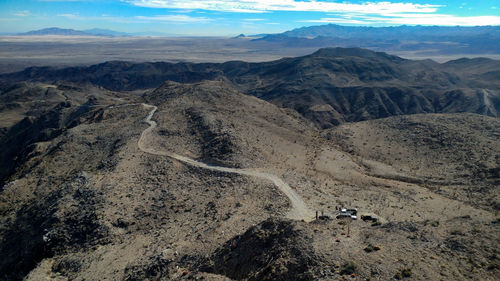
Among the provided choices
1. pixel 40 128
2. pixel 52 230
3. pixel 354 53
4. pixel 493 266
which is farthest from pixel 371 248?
pixel 354 53

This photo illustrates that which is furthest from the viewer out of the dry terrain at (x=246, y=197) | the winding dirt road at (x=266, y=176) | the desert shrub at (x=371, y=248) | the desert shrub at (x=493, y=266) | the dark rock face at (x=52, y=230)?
the winding dirt road at (x=266, y=176)

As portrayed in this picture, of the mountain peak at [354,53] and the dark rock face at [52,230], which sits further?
the mountain peak at [354,53]

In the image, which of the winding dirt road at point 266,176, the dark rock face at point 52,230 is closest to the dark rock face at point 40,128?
the winding dirt road at point 266,176

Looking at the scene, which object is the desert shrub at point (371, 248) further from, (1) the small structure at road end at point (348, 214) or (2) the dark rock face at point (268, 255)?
(1) the small structure at road end at point (348, 214)

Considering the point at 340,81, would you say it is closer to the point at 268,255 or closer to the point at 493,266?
the point at 493,266

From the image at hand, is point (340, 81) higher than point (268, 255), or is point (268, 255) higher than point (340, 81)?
point (340, 81)

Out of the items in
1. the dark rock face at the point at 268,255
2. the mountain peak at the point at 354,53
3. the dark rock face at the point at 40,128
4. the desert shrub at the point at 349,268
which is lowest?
the dark rock face at the point at 40,128

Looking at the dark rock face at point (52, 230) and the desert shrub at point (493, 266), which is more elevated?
the desert shrub at point (493, 266)

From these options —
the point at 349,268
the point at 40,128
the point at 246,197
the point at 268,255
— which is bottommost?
the point at 40,128
